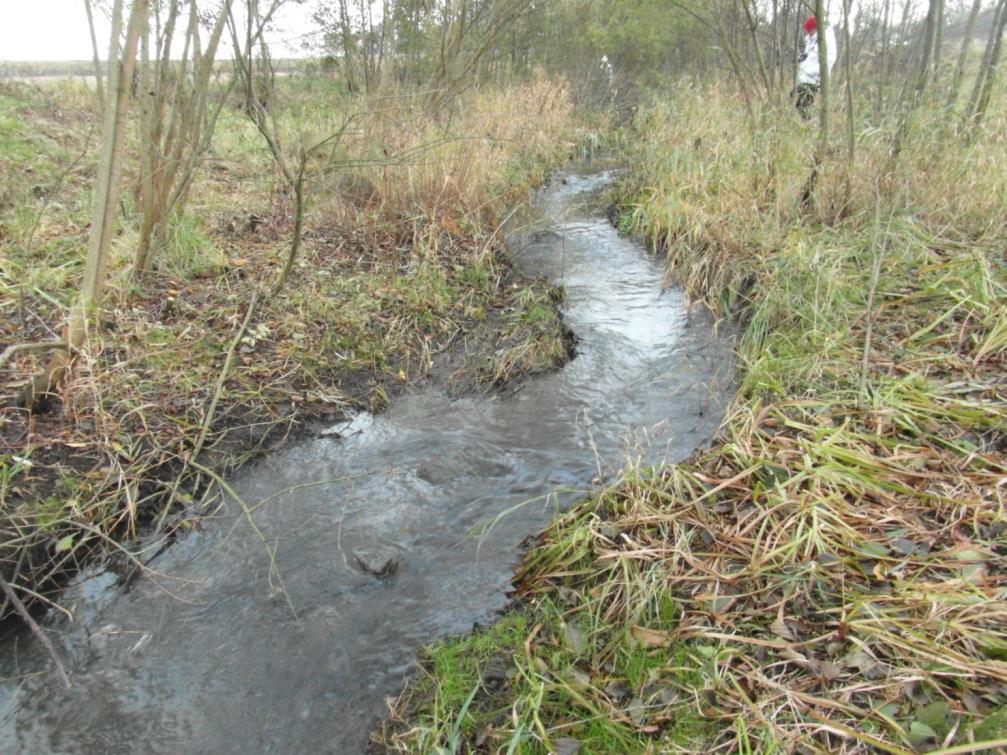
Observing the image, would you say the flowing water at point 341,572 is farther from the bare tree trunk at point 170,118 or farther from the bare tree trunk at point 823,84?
the bare tree trunk at point 823,84

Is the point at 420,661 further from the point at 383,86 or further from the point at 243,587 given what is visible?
the point at 383,86

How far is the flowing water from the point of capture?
219 cm

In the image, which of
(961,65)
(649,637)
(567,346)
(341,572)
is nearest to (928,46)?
(961,65)

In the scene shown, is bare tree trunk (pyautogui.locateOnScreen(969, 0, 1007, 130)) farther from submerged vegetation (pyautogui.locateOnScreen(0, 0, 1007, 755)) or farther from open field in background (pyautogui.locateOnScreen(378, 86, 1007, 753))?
open field in background (pyautogui.locateOnScreen(378, 86, 1007, 753))

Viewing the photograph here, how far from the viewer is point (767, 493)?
2.63 meters

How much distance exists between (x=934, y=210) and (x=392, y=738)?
4736mm

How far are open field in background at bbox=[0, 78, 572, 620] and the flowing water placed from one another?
0.29 metres

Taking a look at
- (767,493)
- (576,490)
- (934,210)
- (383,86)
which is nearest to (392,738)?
(576,490)

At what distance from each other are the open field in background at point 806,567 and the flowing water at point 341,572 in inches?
9.5

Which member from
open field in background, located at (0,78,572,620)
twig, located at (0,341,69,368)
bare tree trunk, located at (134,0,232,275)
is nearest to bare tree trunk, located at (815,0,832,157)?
open field in background, located at (0,78,572,620)

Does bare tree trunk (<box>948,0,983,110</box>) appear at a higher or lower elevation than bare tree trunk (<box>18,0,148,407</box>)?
higher

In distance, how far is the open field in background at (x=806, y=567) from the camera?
183 centimetres

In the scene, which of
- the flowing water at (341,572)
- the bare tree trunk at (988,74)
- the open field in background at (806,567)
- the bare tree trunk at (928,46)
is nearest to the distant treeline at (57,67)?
the flowing water at (341,572)

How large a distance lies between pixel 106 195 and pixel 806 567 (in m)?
3.44
